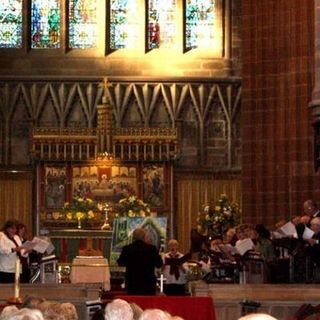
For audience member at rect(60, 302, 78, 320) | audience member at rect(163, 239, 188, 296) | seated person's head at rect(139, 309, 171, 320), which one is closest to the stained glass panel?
audience member at rect(163, 239, 188, 296)

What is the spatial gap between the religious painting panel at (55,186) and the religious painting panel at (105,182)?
0.25 m

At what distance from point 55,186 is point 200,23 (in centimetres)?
586

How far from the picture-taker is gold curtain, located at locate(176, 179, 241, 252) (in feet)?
111

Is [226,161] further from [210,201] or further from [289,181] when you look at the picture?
[289,181]

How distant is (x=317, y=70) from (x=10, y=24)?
17.9 metres

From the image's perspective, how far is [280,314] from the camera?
16297mm

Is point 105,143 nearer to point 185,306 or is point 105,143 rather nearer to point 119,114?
point 119,114

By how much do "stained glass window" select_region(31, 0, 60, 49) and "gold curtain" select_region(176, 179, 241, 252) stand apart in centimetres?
498

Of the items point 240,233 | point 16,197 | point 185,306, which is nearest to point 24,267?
point 240,233

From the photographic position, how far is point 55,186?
3356 centimetres

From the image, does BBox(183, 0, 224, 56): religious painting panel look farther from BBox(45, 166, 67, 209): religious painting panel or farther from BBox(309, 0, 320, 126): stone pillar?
BBox(309, 0, 320, 126): stone pillar

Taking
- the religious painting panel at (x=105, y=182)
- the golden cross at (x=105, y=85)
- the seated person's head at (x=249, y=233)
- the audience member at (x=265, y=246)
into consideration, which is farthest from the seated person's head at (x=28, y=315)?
the golden cross at (x=105, y=85)

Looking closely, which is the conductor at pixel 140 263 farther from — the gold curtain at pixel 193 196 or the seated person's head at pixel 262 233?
the gold curtain at pixel 193 196

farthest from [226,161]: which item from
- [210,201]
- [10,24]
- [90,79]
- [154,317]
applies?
[154,317]
